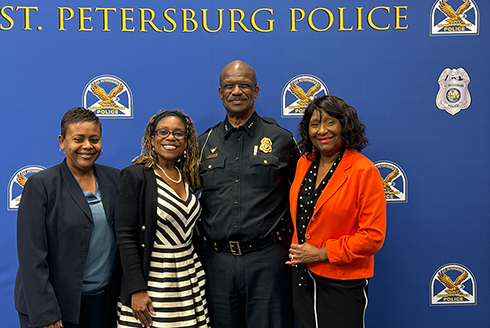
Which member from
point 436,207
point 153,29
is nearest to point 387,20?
point 436,207

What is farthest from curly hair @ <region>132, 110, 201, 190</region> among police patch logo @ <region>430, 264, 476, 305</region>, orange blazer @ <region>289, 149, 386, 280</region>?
police patch logo @ <region>430, 264, 476, 305</region>

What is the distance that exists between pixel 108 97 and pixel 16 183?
2.67 ft

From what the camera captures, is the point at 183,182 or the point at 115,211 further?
the point at 183,182

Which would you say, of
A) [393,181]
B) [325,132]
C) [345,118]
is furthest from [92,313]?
[393,181]

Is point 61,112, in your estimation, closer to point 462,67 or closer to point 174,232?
point 174,232

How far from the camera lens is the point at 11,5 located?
233 centimetres

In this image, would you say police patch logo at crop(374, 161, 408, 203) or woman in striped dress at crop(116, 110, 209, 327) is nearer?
woman in striped dress at crop(116, 110, 209, 327)

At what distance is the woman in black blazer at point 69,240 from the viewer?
5.29 ft

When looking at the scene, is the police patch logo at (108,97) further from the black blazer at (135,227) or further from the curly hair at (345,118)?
the curly hair at (345,118)

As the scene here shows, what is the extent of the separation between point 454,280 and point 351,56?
162cm

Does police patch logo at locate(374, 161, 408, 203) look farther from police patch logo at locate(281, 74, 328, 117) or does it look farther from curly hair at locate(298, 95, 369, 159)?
curly hair at locate(298, 95, 369, 159)

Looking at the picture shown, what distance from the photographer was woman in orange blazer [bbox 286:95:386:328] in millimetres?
1639

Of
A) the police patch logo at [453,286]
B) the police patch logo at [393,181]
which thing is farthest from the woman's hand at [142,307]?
the police patch logo at [453,286]

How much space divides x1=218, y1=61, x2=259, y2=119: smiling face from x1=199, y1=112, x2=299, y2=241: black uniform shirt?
0.31 feet
